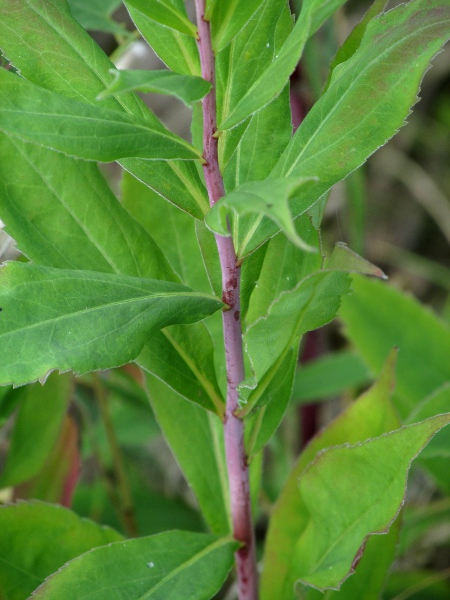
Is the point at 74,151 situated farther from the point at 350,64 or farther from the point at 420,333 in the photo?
the point at 420,333

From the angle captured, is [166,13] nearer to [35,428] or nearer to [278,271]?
[278,271]

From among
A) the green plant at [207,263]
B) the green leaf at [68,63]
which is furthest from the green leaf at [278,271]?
the green leaf at [68,63]

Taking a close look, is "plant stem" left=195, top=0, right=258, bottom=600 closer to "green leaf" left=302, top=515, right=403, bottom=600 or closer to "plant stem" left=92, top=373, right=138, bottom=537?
"green leaf" left=302, top=515, right=403, bottom=600

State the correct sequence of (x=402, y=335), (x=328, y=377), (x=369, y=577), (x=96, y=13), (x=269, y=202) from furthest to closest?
(x=328, y=377) < (x=402, y=335) < (x=96, y=13) < (x=369, y=577) < (x=269, y=202)

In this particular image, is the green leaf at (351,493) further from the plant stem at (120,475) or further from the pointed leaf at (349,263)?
the plant stem at (120,475)

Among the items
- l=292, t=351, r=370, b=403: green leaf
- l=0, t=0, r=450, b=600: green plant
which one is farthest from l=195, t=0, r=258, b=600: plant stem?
l=292, t=351, r=370, b=403: green leaf

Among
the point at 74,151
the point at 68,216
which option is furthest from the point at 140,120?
the point at 68,216

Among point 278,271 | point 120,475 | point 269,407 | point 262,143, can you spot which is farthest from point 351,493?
point 120,475
